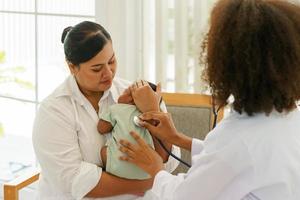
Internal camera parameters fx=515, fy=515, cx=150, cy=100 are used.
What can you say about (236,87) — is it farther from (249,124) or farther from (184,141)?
(184,141)

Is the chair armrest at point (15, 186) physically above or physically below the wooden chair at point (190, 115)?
below

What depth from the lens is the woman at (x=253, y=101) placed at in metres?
1.16

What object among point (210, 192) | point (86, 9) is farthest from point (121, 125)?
point (86, 9)

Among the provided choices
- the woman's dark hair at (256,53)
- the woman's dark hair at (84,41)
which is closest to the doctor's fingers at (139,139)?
the woman's dark hair at (84,41)

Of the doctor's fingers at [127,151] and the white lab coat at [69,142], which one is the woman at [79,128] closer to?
the white lab coat at [69,142]

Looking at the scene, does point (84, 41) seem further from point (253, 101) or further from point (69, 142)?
point (253, 101)

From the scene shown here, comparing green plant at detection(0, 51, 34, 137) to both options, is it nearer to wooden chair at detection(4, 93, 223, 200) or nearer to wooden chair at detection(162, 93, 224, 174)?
wooden chair at detection(4, 93, 223, 200)

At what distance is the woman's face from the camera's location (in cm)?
169

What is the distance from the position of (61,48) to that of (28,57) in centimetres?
24

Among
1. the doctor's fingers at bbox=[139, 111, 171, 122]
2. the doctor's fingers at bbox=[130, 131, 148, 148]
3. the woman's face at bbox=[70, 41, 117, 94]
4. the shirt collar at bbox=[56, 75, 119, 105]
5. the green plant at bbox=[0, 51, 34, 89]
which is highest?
the woman's face at bbox=[70, 41, 117, 94]

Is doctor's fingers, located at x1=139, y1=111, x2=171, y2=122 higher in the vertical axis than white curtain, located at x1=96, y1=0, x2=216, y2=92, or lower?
lower

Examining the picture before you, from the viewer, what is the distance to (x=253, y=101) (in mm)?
1215

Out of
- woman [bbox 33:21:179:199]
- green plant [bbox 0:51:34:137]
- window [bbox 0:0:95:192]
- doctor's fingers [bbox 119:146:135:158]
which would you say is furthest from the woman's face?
green plant [bbox 0:51:34:137]

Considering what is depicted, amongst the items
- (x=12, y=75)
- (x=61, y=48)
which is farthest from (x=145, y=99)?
(x=12, y=75)
